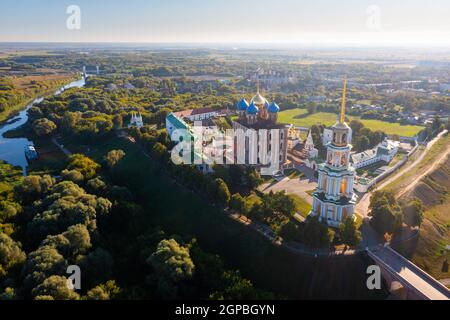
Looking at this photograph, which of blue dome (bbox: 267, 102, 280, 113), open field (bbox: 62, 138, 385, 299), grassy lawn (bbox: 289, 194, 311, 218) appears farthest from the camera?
blue dome (bbox: 267, 102, 280, 113)

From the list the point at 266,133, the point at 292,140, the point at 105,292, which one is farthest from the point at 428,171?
the point at 105,292

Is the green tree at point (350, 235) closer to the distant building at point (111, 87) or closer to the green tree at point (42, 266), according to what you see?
the green tree at point (42, 266)

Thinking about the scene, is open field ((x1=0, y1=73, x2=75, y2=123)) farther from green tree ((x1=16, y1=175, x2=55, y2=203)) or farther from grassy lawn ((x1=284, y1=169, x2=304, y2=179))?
grassy lawn ((x1=284, y1=169, x2=304, y2=179))

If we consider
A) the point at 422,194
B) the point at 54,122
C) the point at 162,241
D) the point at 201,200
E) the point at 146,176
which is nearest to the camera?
the point at 162,241

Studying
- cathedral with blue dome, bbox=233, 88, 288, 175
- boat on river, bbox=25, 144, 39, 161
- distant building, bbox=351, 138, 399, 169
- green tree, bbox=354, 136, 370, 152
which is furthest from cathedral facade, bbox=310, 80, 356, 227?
boat on river, bbox=25, 144, 39, 161

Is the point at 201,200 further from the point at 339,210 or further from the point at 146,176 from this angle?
the point at 339,210

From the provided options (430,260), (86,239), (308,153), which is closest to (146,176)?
(86,239)
